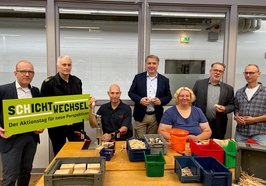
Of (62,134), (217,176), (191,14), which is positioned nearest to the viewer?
(217,176)

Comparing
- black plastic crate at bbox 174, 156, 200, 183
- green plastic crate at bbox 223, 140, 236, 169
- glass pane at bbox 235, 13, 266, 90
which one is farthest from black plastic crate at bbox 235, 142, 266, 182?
glass pane at bbox 235, 13, 266, 90

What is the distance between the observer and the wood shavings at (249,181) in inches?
59.7

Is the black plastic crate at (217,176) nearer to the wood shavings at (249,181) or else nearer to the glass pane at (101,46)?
the wood shavings at (249,181)

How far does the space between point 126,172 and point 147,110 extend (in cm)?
149

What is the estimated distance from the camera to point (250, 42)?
386 cm

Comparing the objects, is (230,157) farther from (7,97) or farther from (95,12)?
(95,12)

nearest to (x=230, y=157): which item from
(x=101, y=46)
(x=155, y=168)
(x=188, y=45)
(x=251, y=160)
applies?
(x=251, y=160)

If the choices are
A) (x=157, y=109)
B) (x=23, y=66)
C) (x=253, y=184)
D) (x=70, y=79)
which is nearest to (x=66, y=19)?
(x=70, y=79)

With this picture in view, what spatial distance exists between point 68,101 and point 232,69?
2.60m

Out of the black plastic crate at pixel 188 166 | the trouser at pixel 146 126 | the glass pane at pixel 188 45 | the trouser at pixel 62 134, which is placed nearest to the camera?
the black plastic crate at pixel 188 166

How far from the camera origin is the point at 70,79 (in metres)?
2.73

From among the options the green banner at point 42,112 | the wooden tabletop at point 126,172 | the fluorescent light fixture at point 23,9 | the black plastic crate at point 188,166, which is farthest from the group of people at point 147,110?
the fluorescent light fixture at point 23,9

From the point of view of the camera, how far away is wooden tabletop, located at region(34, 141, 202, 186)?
1.55 m

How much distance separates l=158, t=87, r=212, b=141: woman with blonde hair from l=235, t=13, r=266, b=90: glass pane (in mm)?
1585
